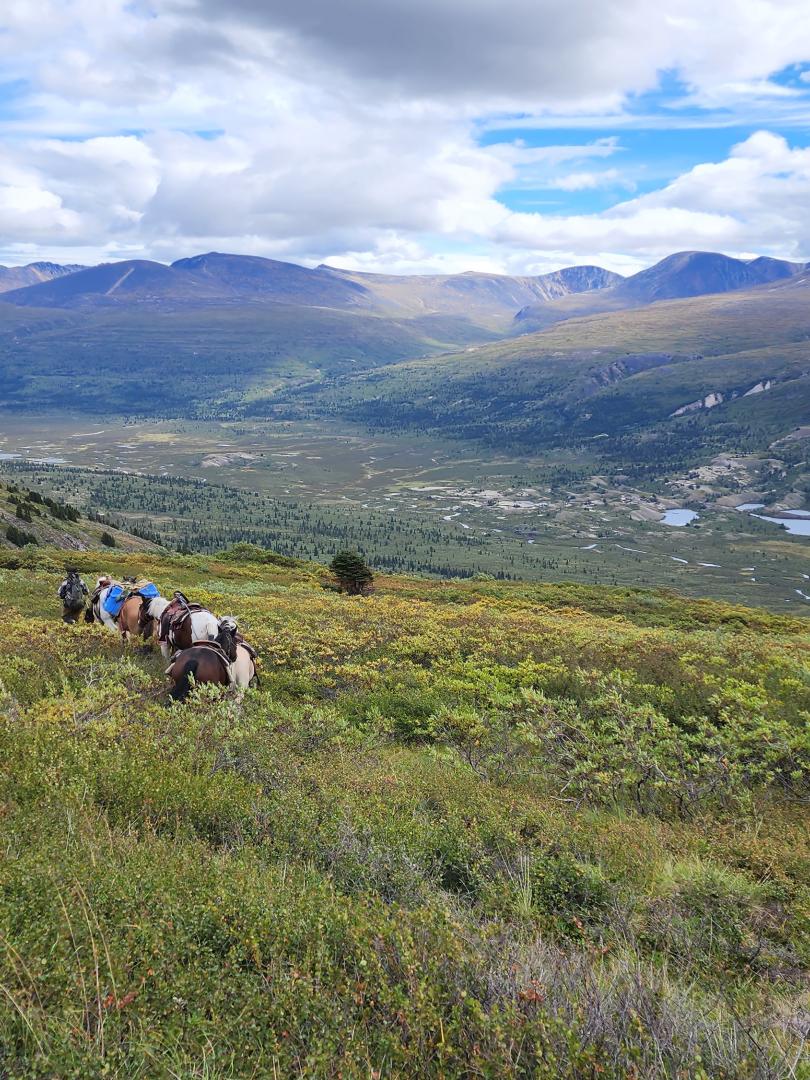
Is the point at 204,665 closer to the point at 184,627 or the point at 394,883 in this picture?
the point at 184,627

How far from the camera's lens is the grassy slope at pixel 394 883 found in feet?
11.3

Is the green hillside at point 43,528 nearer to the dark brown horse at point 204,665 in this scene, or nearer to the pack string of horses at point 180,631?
the pack string of horses at point 180,631

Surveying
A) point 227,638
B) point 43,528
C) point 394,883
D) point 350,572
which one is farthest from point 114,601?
point 43,528

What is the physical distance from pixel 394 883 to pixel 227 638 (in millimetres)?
7770

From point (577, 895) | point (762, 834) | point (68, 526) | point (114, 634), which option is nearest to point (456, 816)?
point (577, 895)

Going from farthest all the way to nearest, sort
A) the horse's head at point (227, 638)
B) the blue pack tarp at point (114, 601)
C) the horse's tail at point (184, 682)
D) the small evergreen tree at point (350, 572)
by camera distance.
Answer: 1. the small evergreen tree at point (350, 572)
2. the blue pack tarp at point (114, 601)
3. the horse's head at point (227, 638)
4. the horse's tail at point (184, 682)

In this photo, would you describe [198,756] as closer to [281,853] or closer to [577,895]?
[281,853]

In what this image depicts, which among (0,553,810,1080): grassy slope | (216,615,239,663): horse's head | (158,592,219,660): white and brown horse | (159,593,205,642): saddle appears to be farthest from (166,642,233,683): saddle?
(159,593,205,642): saddle

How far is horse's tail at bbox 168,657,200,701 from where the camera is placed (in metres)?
10.7

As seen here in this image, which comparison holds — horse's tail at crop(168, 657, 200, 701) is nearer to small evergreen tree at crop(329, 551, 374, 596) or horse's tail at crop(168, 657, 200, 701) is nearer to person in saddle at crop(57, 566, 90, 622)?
person in saddle at crop(57, 566, 90, 622)

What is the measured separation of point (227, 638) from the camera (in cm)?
1220

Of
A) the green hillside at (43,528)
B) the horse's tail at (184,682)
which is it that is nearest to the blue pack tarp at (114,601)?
the horse's tail at (184,682)

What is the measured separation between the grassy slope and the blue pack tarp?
3.86m

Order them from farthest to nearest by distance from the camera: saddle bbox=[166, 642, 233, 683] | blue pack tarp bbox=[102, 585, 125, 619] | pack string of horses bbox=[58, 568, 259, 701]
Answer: blue pack tarp bbox=[102, 585, 125, 619]
saddle bbox=[166, 642, 233, 683]
pack string of horses bbox=[58, 568, 259, 701]
